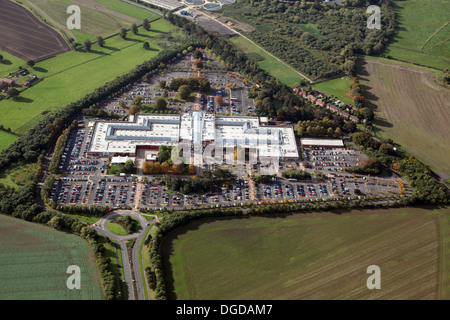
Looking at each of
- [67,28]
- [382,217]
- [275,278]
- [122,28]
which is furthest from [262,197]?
[67,28]

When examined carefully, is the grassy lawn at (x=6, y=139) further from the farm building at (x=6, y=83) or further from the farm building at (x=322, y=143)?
the farm building at (x=322, y=143)

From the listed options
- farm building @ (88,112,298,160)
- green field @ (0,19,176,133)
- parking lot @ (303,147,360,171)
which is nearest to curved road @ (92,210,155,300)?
farm building @ (88,112,298,160)

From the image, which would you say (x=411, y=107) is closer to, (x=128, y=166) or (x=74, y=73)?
(x=128, y=166)

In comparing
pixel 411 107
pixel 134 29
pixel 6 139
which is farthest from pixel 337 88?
pixel 6 139

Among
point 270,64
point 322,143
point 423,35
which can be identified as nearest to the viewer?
point 322,143

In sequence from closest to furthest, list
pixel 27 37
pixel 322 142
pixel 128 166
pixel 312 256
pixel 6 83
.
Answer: pixel 312 256 → pixel 128 166 → pixel 322 142 → pixel 6 83 → pixel 27 37

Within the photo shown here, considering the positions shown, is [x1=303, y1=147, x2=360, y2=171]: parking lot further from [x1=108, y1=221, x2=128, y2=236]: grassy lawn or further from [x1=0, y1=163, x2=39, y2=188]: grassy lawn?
[x1=0, y1=163, x2=39, y2=188]: grassy lawn
